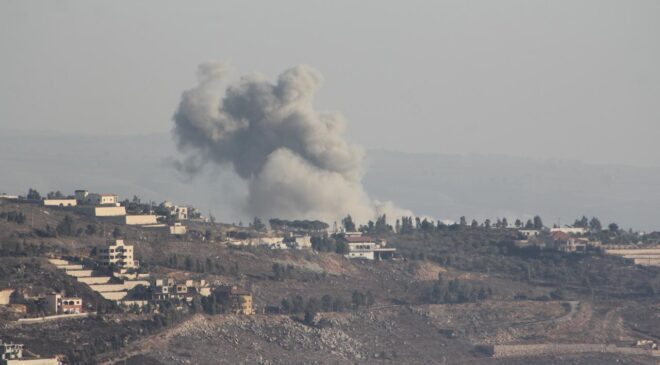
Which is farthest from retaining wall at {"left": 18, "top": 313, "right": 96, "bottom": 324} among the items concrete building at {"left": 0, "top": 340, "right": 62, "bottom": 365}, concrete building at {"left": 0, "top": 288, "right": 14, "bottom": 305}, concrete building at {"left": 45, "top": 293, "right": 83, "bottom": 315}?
concrete building at {"left": 0, "top": 340, "right": 62, "bottom": 365}

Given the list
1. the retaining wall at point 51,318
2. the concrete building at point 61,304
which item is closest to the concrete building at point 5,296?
the concrete building at point 61,304

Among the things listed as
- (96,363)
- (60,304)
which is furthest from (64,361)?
(60,304)

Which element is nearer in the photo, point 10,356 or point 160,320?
point 10,356

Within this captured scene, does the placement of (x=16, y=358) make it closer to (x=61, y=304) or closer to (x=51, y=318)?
(x=51, y=318)

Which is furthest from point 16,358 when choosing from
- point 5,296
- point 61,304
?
point 5,296

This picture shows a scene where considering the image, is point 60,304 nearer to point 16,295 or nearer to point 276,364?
point 16,295

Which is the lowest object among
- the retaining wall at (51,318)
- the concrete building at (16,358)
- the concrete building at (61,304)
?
the concrete building at (16,358)

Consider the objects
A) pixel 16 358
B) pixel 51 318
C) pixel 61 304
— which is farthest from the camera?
pixel 61 304

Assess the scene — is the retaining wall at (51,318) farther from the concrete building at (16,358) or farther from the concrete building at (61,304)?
the concrete building at (16,358)
